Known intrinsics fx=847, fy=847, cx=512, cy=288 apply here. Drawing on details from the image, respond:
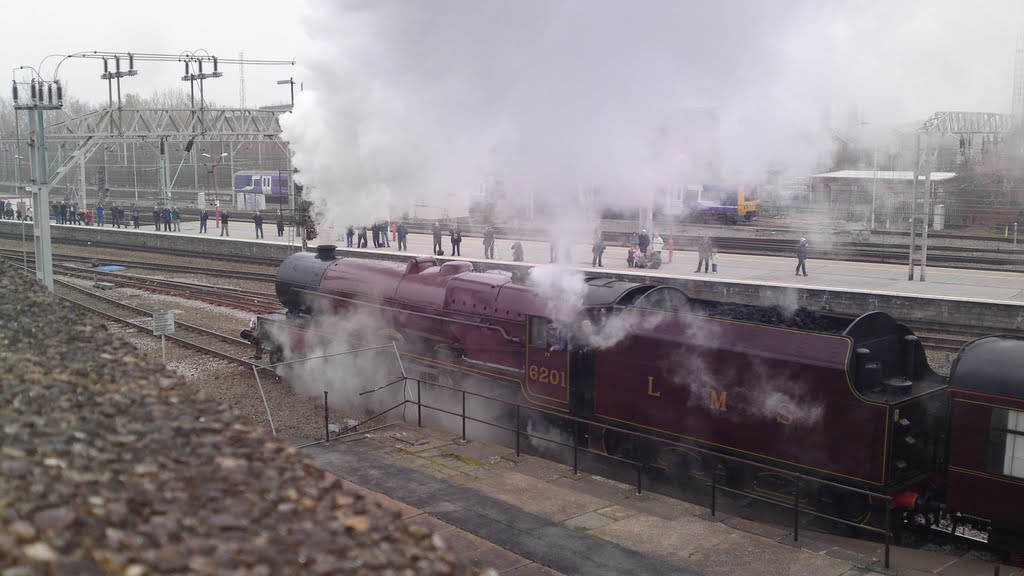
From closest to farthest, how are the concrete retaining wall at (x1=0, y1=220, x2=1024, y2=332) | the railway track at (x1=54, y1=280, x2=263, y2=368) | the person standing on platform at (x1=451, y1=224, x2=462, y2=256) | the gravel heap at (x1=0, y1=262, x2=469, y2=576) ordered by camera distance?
1. the gravel heap at (x1=0, y1=262, x2=469, y2=576)
2. the railway track at (x1=54, y1=280, x2=263, y2=368)
3. the concrete retaining wall at (x1=0, y1=220, x2=1024, y2=332)
4. the person standing on platform at (x1=451, y1=224, x2=462, y2=256)

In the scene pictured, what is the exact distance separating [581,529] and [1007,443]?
477 centimetres

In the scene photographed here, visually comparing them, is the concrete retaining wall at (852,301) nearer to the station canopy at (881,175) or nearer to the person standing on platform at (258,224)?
the person standing on platform at (258,224)

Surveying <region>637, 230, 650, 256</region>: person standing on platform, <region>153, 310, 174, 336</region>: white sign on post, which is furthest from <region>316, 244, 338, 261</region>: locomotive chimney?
<region>637, 230, 650, 256</region>: person standing on platform


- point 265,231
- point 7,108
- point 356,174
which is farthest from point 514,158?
point 7,108

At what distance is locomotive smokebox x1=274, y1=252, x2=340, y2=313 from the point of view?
57.9 feet

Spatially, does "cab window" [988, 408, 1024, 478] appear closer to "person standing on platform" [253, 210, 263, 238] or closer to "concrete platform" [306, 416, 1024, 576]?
"concrete platform" [306, 416, 1024, 576]

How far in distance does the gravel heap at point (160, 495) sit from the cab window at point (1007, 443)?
7.82 meters

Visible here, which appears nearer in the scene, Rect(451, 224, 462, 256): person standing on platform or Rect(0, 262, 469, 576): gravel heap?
Rect(0, 262, 469, 576): gravel heap

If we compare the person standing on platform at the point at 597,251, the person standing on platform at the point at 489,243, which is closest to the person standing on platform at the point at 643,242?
the person standing on platform at the point at 597,251

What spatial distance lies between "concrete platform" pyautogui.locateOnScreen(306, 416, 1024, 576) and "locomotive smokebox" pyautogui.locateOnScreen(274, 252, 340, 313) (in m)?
5.94

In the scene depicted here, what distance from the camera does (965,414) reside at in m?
9.51

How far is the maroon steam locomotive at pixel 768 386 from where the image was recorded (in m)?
9.46

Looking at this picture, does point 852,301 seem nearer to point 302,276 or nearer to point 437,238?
point 302,276

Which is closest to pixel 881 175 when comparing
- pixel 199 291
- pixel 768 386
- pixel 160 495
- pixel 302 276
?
pixel 199 291
